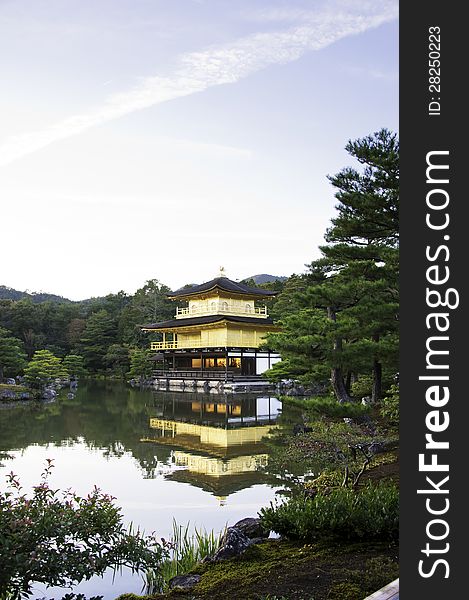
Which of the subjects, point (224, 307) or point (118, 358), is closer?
point (224, 307)

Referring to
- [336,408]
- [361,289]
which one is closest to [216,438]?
[361,289]

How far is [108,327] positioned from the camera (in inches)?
1496

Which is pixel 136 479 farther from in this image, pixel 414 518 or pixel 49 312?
pixel 49 312

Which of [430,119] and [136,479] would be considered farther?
[136,479]

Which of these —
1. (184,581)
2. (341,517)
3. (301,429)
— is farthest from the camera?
(301,429)

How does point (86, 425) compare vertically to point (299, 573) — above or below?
below

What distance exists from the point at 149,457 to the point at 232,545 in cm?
622

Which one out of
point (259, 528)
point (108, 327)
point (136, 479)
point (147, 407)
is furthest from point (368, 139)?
point (108, 327)

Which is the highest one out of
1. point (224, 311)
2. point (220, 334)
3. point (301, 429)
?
point (224, 311)

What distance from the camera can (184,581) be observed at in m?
3.88

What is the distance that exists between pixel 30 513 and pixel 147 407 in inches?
624

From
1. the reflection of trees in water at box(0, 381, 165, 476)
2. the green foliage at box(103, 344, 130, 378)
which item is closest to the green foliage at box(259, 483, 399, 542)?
the reflection of trees in water at box(0, 381, 165, 476)

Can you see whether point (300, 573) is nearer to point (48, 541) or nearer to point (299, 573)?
point (299, 573)

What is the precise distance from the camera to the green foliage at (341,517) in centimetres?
414
